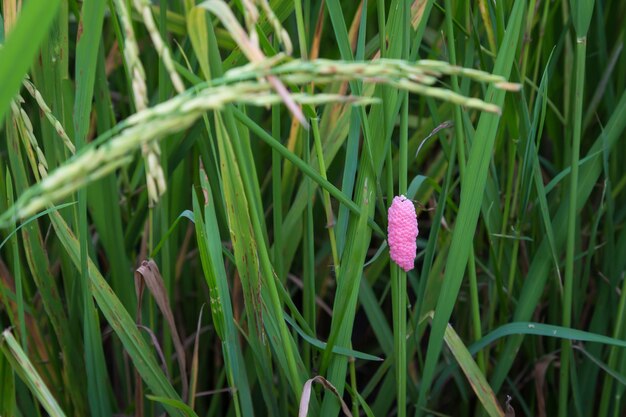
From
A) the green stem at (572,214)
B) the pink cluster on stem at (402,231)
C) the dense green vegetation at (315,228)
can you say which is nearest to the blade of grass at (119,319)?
the dense green vegetation at (315,228)

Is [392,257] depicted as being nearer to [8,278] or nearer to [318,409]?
[318,409]

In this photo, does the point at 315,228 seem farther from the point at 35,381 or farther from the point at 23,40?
the point at 23,40

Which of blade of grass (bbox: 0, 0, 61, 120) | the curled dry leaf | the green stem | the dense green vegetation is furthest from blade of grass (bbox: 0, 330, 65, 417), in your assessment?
the green stem

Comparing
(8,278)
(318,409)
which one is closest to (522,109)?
(318,409)

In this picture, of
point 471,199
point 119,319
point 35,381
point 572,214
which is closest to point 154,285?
point 119,319

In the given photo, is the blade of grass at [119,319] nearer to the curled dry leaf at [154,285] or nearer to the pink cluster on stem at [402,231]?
the curled dry leaf at [154,285]

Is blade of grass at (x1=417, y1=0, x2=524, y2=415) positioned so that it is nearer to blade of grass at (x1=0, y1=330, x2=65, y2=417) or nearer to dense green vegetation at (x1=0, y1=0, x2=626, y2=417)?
dense green vegetation at (x1=0, y1=0, x2=626, y2=417)
